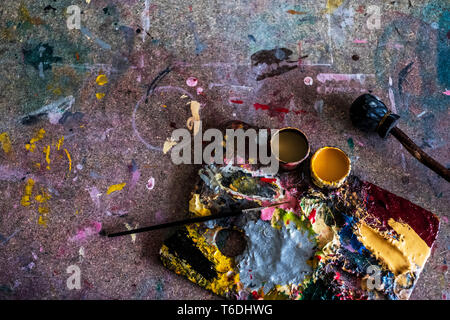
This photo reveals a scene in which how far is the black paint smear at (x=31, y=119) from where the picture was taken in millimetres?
2049

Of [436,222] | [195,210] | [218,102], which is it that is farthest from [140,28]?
[436,222]

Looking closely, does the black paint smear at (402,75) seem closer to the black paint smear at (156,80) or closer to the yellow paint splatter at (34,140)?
the black paint smear at (156,80)

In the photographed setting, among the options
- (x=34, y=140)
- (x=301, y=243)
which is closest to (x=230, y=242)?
(x=301, y=243)

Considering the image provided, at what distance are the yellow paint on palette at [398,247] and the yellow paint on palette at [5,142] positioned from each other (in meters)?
1.75

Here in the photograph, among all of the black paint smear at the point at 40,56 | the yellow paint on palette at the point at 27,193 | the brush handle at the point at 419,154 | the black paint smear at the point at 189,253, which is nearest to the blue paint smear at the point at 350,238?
the brush handle at the point at 419,154

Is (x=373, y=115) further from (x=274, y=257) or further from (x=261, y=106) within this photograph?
(x=274, y=257)

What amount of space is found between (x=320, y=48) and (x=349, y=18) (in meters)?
0.24

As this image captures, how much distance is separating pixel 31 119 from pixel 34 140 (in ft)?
0.37

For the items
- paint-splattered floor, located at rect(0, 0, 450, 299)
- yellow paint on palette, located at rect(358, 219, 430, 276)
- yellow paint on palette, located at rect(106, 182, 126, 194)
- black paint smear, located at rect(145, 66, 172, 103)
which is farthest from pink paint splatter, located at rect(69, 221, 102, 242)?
yellow paint on palette, located at rect(358, 219, 430, 276)

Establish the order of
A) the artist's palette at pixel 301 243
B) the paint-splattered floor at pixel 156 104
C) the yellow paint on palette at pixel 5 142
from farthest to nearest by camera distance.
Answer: the yellow paint on palette at pixel 5 142 → the paint-splattered floor at pixel 156 104 → the artist's palette at pixel 301 243

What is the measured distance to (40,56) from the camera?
6.97 feet

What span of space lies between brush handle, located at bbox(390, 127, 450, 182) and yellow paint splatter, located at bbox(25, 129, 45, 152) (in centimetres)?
172

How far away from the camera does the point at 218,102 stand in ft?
6.75

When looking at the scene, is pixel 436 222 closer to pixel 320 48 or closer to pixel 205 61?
pixel 320 48
